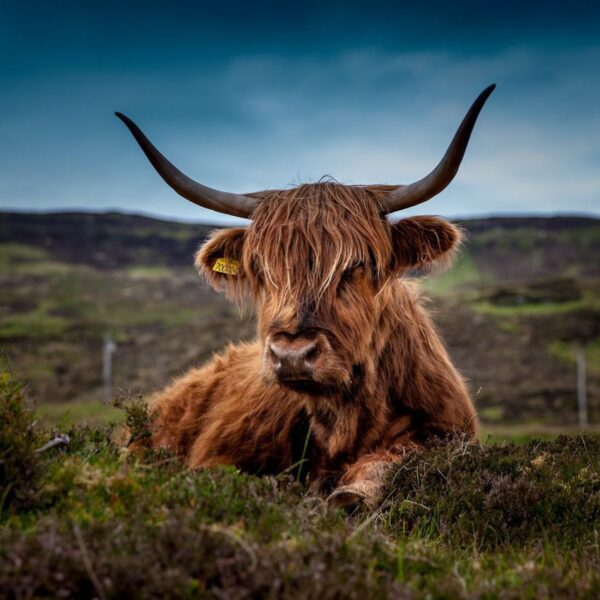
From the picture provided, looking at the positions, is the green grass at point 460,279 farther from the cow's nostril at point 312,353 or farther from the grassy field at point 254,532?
the grassy field at point 254,532

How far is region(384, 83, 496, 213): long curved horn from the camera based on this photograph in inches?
161

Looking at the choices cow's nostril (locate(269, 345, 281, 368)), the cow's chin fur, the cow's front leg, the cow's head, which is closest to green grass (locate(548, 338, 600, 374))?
the cow's head

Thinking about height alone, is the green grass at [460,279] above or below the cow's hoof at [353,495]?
below

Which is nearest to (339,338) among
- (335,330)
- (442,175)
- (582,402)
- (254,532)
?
(335,330)

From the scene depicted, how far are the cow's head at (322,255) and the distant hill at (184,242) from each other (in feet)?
248

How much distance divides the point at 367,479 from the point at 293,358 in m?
0.87

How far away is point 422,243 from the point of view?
491 cm

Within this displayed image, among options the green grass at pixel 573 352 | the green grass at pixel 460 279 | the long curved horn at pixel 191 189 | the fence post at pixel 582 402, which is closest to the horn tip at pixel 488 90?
the long curved horn at pixel 191 189

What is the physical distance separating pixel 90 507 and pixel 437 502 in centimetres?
193

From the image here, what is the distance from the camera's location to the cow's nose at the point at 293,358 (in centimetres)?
394

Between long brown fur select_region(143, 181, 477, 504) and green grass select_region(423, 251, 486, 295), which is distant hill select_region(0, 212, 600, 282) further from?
long brown fur select_region(143, 181, 477, 504)

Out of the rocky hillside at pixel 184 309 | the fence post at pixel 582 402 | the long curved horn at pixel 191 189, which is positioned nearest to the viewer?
the long curved horn at pixel 191 189

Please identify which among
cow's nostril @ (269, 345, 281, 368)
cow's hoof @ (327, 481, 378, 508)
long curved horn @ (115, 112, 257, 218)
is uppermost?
long curved horn @ (115, 112, 257, 218)

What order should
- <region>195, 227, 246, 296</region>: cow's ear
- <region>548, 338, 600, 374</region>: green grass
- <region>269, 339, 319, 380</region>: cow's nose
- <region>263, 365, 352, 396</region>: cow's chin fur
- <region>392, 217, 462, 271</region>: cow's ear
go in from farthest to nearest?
<region>548, 338, 600, 374</region>: green grass → <region>195, 227, 246, 296</region>: cow's ear → <region>392, 217, 462, 271</region>: cow's ear → <region>263, 365, 352, 396</region>: cow's chin fur → <region>269, 339, 319, 380</region>: cow's nose
